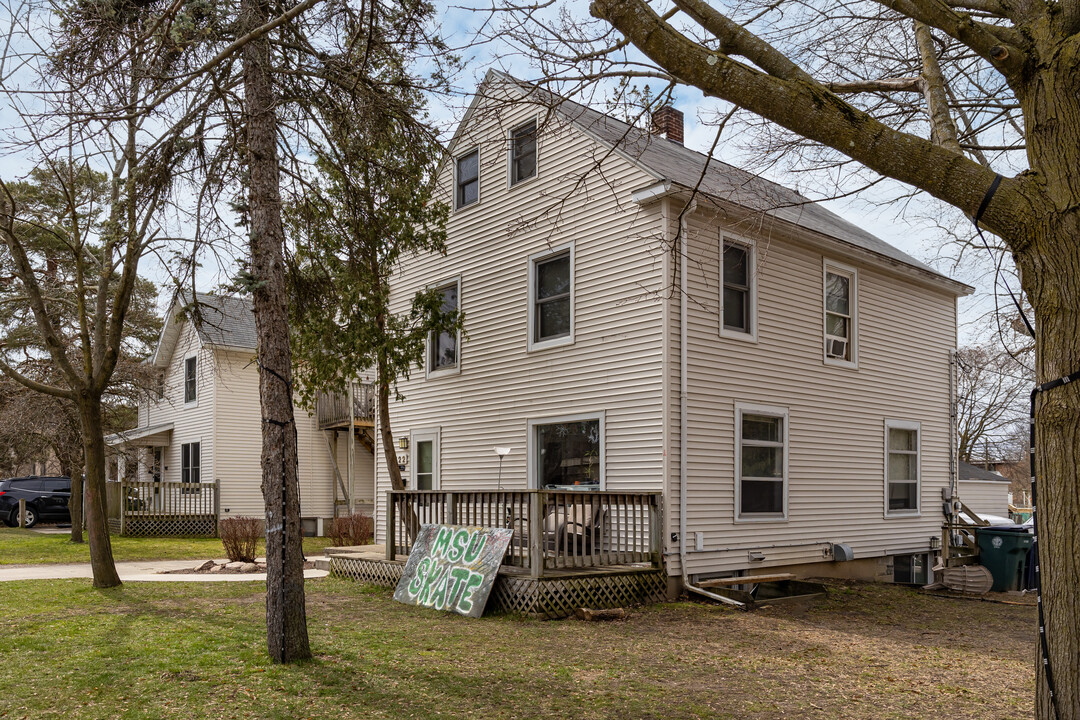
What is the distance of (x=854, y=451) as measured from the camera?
14.3m

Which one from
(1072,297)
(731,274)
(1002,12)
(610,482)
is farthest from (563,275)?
(1072,297)

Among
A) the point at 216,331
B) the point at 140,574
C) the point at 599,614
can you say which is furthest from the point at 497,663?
the point at 216,331

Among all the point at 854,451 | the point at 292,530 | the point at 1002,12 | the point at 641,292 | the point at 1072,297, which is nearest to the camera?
the point at 1072,297

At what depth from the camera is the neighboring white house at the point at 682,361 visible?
11.4m

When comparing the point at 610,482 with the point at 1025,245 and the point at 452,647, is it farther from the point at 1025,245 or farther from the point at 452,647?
the point at 1025,245

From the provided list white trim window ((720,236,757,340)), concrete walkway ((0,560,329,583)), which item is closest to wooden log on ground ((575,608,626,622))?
white trim window ((720,236,757,340))

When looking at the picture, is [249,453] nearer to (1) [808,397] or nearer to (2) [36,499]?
(2) [36,499]

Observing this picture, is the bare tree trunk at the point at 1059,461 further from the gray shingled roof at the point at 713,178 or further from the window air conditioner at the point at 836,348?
the window air conditioner at the point at 836,348

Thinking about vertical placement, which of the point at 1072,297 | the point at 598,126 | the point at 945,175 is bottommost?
the point at 1072,297

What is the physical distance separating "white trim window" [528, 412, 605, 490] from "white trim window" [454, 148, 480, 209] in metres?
4.68

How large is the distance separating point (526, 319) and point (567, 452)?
2360 millimetres

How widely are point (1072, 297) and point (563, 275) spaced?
949cm

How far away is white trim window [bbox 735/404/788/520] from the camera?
12.2m

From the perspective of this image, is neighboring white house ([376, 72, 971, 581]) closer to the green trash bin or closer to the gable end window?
the gable end window
